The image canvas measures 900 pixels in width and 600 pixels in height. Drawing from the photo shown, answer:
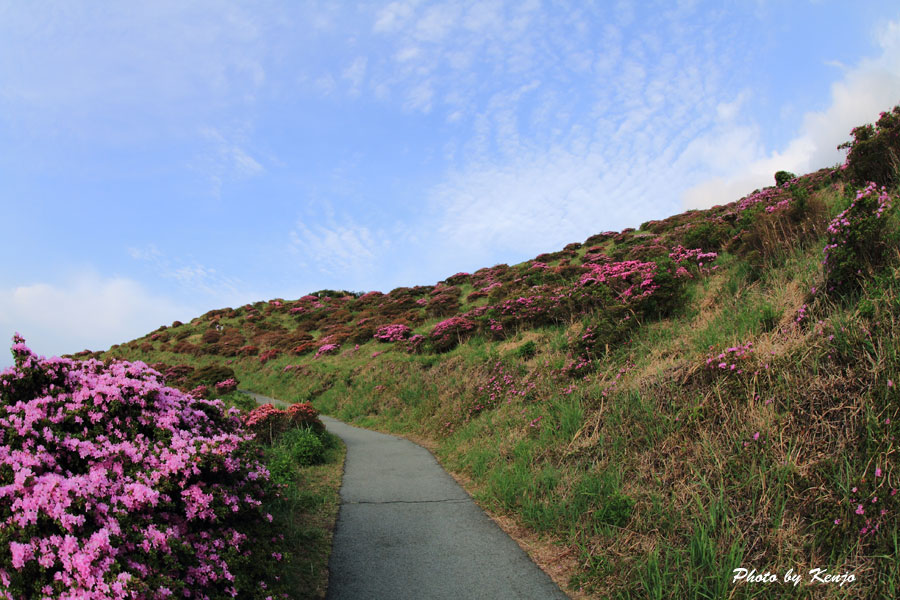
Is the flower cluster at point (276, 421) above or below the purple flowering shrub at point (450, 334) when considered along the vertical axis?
below

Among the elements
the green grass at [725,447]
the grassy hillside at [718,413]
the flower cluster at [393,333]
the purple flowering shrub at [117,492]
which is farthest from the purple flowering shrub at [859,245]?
the flower cluster at [393,333]

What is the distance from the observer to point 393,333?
816 inches

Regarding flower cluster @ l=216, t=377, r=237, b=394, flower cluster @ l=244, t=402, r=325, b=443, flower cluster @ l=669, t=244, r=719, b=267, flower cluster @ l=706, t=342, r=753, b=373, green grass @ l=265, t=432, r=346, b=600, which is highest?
flower cluster @ l=216, t=377, r=237, b=394

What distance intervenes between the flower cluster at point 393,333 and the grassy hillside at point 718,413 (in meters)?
8.56

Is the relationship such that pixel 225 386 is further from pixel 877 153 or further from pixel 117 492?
pixel 877 153

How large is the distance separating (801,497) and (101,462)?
544 centimetres

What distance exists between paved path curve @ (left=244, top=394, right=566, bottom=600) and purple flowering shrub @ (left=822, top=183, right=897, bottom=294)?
4969 millimetres

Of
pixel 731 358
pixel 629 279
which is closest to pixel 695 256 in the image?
pixel 629 279

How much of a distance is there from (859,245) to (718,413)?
282cm

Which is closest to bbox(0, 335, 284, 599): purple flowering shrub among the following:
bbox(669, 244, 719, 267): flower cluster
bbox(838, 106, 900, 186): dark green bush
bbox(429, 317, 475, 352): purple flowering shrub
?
bbox(669, 244, 719, 267): flower cluster

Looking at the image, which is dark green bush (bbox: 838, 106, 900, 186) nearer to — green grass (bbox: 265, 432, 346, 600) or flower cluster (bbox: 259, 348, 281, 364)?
green grass (bbox: 265, 432, 346, 600)

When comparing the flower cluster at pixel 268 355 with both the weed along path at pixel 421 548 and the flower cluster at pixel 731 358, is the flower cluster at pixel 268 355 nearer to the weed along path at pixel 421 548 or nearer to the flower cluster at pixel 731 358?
the weed along path at pixel 421 548

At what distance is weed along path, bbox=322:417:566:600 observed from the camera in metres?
4.12

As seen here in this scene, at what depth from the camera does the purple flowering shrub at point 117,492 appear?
2477 mm
